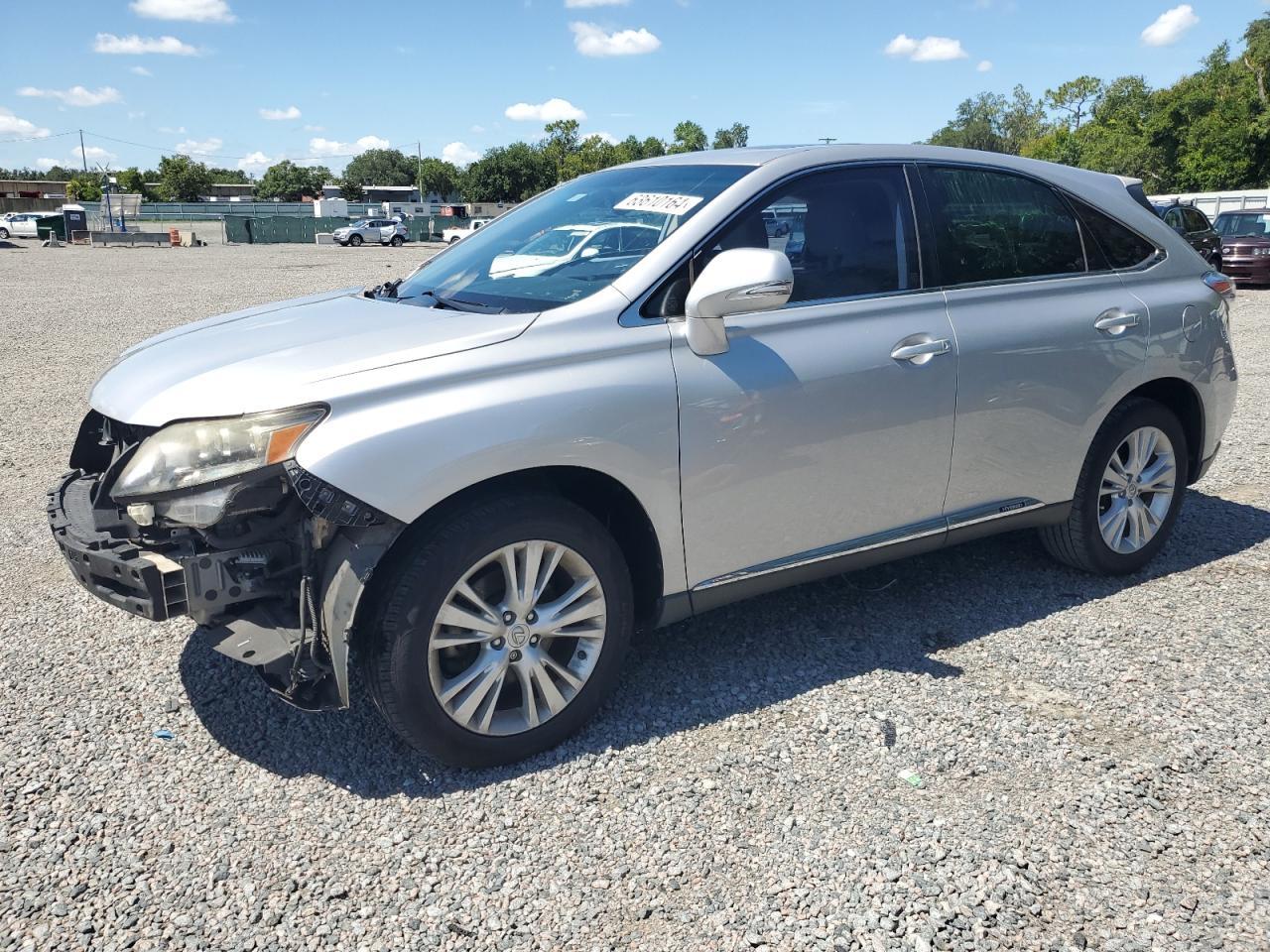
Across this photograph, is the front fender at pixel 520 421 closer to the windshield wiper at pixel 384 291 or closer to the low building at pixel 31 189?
the windshield wiper at pixel 384 291

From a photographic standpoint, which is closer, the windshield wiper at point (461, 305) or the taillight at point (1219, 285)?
the windshield wiper at point (461, 305)

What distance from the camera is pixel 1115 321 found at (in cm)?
427

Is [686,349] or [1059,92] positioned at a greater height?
[1059,92]

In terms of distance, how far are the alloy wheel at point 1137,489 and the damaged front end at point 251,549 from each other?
327cm

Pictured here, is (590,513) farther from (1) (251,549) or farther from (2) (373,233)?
(2) (373,233)

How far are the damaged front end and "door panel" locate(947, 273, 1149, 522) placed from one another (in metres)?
2.28

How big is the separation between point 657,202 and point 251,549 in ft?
6.07

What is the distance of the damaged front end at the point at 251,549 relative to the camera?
2.75 m

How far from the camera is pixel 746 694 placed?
365 cm

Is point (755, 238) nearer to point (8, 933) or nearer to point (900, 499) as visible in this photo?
point (900, 499)

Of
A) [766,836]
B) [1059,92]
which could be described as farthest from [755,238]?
[1059,92]

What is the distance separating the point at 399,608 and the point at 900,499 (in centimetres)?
194

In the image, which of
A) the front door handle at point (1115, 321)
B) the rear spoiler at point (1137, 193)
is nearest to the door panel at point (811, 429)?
the front door handle at point (1115, 321)

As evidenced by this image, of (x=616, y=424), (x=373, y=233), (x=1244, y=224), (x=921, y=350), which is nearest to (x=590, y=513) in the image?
(x=616, y=424)
